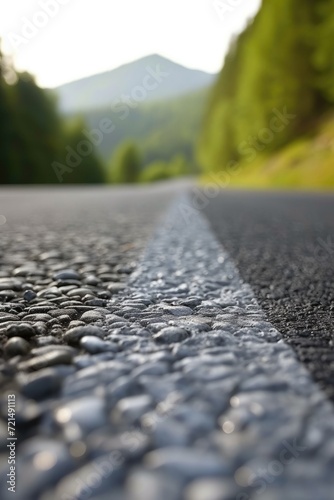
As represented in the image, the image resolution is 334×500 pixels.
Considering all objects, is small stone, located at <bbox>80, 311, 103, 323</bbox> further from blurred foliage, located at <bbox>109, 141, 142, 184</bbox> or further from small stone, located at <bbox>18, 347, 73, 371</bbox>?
blurred foliage, located at <bbox>109, 141, 142, 184</bbox>

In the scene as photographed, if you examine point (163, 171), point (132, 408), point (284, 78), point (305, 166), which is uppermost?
point (163, 171)

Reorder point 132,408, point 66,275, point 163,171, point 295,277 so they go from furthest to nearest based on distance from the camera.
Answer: point 163,171 → point 295,277 → point 66,275 → point 132,408

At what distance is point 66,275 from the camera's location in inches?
122

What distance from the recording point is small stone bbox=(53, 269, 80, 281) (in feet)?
9.93

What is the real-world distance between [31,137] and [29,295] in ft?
156

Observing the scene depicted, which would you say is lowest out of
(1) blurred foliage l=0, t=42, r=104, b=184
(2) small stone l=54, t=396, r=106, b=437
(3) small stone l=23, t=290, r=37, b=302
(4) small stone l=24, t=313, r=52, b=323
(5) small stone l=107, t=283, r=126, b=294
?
(2) small stone l=54, t=396, r=106, b=437

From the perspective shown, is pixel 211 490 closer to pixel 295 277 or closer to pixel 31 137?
pixel 295 277

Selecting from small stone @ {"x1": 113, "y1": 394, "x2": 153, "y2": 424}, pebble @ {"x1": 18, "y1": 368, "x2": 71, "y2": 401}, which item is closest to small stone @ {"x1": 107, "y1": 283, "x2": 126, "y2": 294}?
pebble @ {"x1": 18, "y1": 368, "x2": 71, "y2": 401}

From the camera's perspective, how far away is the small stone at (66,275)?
3.03m

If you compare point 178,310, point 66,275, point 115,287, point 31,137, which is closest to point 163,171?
point 31,137

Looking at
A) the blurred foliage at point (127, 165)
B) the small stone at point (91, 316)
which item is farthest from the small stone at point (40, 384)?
the blurred foliage at point (127, 165)

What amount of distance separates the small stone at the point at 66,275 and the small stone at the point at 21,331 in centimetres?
103

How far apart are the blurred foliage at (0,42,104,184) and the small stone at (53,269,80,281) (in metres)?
39.0

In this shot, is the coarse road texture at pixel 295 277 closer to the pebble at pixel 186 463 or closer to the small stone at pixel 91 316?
the pebble at pixel 186 463
